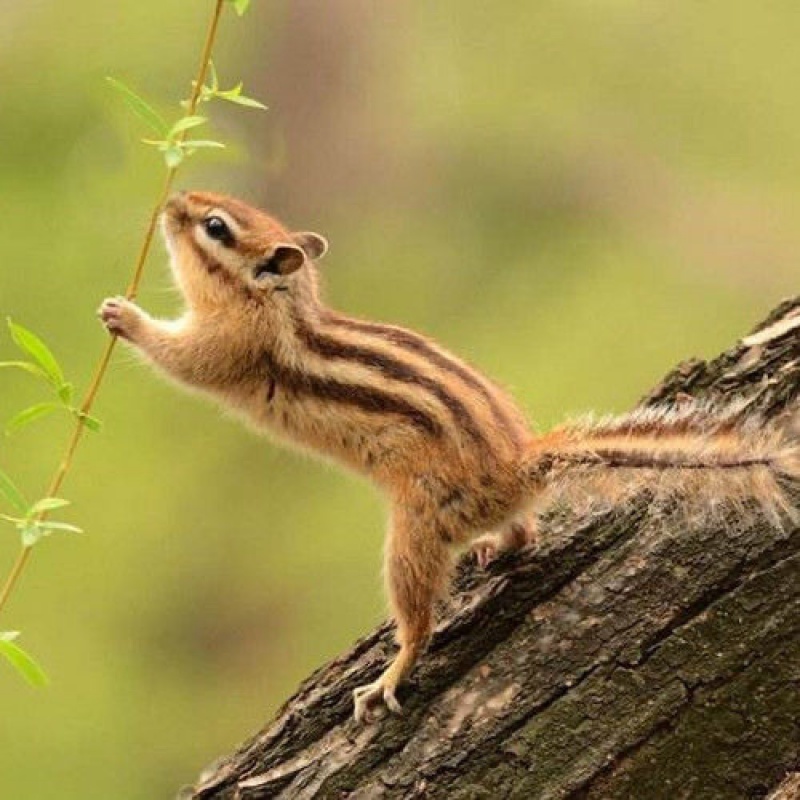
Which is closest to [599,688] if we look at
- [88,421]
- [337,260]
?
[88,421]

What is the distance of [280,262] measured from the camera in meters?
1.81

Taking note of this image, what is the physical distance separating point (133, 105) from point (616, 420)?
0.54m

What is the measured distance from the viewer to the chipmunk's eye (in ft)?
6.05

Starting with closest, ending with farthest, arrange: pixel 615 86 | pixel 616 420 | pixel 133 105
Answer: pixel 133 105 < pixel 616 420 < pixel 615 86

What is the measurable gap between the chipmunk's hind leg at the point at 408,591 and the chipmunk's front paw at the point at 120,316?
1.17ft

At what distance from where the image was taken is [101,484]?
146 inches


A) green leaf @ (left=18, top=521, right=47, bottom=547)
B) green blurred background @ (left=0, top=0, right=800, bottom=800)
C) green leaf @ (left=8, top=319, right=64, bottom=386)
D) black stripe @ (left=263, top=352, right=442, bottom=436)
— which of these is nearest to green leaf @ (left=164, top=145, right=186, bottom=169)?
green leaf @ (left=8, top=319, right=64, bottom=386)

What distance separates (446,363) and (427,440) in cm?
7

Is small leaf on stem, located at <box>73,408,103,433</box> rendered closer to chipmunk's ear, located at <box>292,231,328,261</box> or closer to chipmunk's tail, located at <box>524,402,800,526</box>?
chipmunk's tail, located at <box>524,402,800,526</box>

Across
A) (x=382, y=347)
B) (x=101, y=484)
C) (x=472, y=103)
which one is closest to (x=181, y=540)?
(x=101, y=484)

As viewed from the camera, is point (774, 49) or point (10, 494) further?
point (774, 49)

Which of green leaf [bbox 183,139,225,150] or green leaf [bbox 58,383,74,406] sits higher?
green leaf [bbox 183,139,225,150]

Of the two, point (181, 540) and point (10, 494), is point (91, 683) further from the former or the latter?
point (10, 494)

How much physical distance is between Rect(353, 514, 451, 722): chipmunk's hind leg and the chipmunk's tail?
0.36 ft
